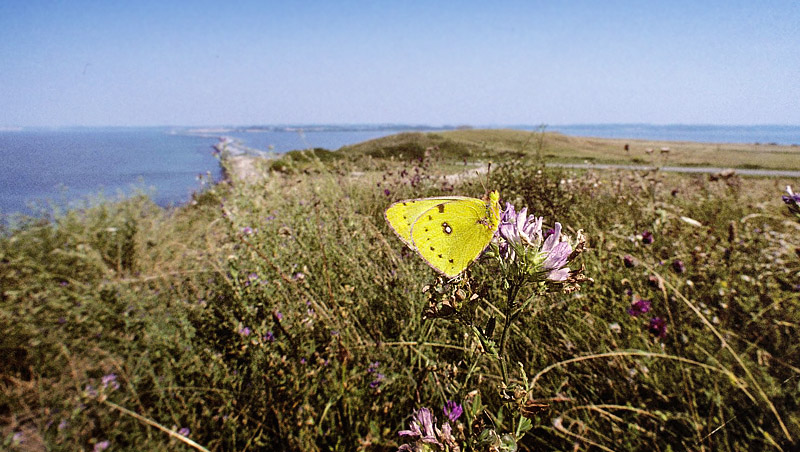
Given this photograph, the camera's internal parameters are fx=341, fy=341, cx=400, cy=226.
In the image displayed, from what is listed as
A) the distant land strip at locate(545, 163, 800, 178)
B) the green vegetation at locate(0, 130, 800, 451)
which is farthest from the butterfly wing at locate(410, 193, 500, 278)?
the distant land strip at locate(545, 163, 800, 178)

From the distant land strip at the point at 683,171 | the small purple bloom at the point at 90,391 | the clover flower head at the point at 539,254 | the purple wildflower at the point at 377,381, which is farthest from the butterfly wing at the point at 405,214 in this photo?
the distant land strip at the point at 683,171

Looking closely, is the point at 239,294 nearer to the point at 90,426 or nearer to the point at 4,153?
the point at 90,426

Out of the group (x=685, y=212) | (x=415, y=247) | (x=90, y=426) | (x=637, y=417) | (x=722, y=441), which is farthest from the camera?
(x=685, y=212)

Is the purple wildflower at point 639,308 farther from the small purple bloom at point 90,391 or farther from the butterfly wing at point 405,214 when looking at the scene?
the small purple bloom at point 90,391

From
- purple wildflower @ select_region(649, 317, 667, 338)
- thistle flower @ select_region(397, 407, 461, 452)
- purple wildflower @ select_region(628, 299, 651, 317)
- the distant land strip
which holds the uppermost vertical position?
the distant land strip

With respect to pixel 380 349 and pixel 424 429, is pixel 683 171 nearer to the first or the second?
pixel 380 349

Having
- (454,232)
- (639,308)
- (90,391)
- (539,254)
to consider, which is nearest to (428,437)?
(539,254)

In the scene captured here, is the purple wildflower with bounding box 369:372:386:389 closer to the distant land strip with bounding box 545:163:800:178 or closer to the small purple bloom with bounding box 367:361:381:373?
the small purple bloom with bounding box 367:361:381:373

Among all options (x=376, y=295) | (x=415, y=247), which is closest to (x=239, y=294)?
(x=376, y=295)
